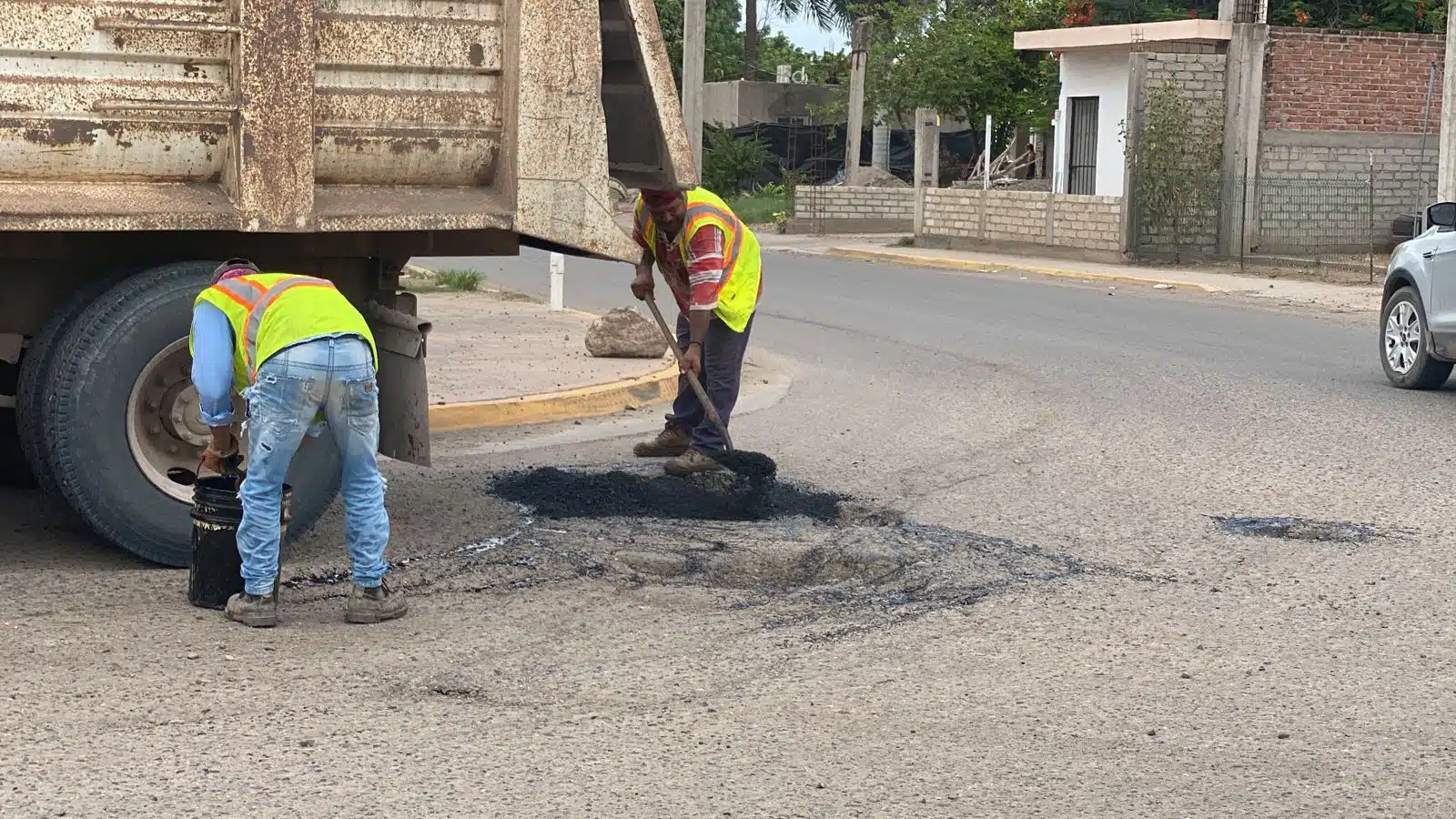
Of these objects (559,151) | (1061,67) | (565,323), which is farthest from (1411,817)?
(1061,67)

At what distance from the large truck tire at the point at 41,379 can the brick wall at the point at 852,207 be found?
28.1 m

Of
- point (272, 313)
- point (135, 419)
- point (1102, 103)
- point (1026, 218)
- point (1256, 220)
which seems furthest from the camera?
point (1102, 103)

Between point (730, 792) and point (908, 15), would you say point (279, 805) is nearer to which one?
point (730, 792)

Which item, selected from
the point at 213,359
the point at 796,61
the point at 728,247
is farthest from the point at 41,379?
the point at 796,61

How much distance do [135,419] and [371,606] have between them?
1324 millimetres

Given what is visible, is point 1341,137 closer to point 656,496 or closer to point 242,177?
point 656,496

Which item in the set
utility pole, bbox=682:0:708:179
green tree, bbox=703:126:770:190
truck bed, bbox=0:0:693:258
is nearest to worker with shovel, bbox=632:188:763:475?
truck bed, bbox=0:0:693:258

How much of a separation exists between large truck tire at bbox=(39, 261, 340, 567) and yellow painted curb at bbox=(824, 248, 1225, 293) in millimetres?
16168

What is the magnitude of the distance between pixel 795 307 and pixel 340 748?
13.9 metres

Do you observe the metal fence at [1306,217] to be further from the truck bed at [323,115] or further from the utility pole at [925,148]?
the truck bed at [323,115]

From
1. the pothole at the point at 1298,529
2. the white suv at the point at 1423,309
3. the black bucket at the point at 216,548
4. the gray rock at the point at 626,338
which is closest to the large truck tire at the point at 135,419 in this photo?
the black bucket at the point at 216,548

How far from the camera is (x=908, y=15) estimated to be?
3672 cm

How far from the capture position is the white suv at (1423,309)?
1130 centimetres

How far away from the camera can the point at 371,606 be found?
5.76m
